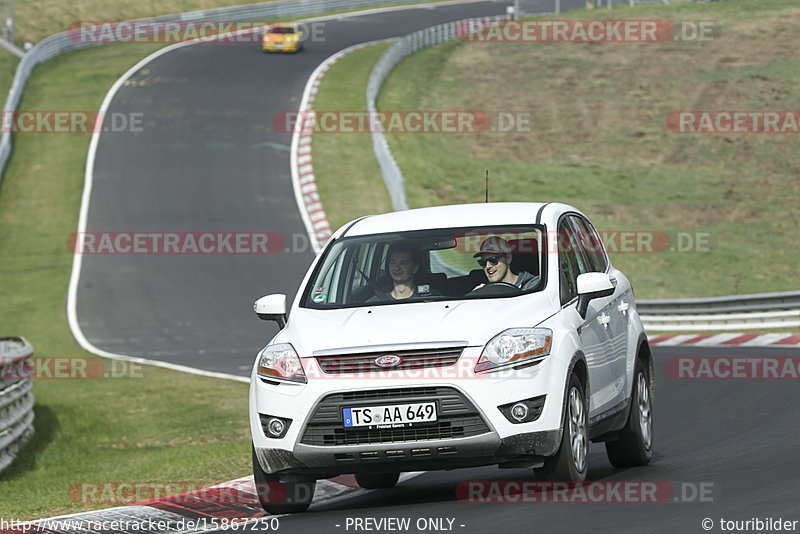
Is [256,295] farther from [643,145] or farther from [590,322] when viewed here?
[643,145]

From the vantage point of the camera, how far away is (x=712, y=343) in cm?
2069

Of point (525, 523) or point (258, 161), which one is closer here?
point (525, 523)

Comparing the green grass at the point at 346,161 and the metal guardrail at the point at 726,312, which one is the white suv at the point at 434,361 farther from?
the green grass at the point at 346,161

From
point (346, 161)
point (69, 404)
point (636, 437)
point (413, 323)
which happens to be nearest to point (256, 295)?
point (69, 404)

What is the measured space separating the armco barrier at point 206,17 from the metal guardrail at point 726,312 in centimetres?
1917

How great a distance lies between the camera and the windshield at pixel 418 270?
8625mm

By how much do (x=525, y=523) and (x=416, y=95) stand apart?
4048 cm

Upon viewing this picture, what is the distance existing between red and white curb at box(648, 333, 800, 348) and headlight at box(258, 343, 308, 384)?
42.5 feet

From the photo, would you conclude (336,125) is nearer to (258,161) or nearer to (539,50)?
(258,161)

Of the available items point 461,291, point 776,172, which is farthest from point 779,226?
point 461,291

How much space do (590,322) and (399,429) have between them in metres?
1.74

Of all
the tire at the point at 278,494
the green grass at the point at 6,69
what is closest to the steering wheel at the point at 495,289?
the tire at the point at 278,494

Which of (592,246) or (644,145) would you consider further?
(644,145)

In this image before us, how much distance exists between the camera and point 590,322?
8789 mm
